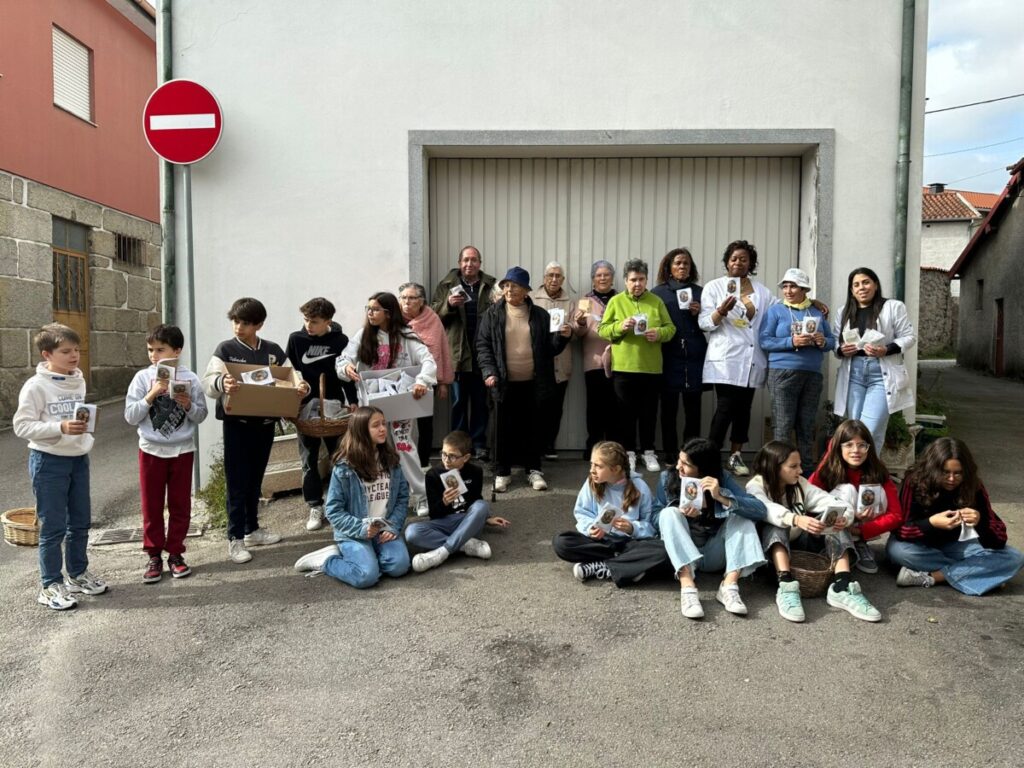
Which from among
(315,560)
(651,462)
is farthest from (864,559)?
(315,560)

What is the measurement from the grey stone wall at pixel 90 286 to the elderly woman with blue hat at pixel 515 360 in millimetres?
8284

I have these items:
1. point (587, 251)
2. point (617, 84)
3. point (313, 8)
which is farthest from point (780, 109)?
point (313, 8)

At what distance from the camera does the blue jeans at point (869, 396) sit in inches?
249

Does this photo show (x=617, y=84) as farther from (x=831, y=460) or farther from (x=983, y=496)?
(x=983, y=496)

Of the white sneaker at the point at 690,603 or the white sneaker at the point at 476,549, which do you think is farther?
the white sneaker at the point at 476,549

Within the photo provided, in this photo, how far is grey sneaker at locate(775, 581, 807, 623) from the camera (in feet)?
14.6

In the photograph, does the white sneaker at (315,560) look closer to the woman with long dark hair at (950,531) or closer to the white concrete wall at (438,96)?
the white concrete wall at (438,96)

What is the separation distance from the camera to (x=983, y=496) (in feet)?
16.0

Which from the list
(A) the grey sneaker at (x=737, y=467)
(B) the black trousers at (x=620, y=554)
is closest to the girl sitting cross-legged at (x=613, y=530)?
(B) the black trousers at (x=620, y=554)

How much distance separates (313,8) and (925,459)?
6079 millimetres

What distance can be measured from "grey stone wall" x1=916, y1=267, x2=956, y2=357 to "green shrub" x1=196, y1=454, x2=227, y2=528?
3341 cm

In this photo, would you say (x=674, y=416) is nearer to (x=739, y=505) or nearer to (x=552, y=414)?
(x=552, y=414)

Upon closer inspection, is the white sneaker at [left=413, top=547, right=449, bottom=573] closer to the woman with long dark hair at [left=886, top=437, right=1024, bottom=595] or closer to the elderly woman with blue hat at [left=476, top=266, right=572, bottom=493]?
the elderly woman with blue hat at [left=476, top=266, right=572, bottom=493]

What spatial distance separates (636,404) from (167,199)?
4.48 m
